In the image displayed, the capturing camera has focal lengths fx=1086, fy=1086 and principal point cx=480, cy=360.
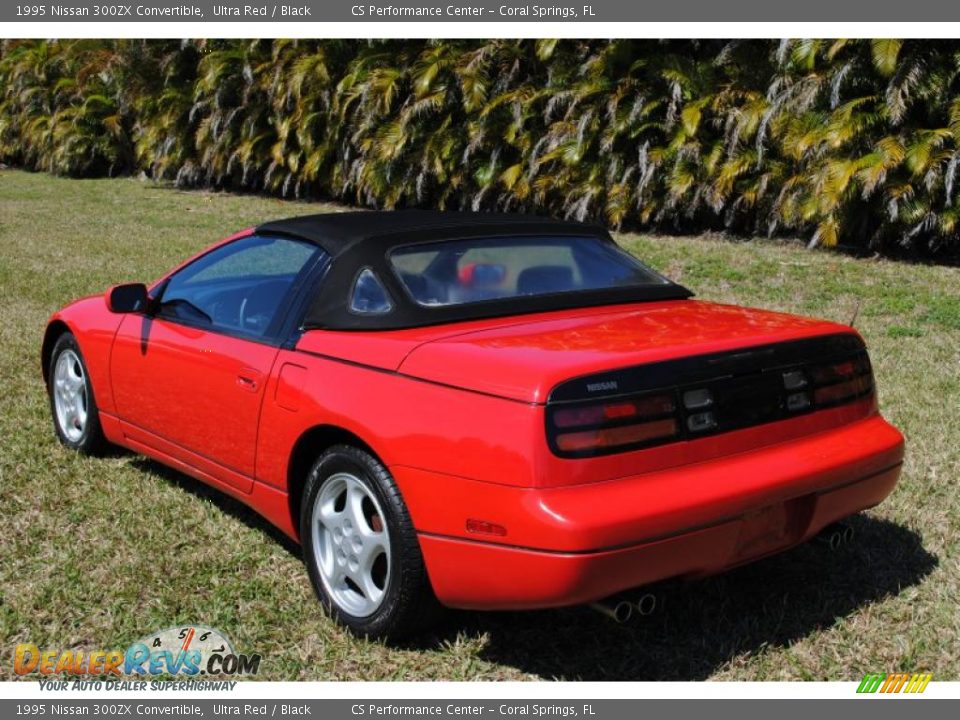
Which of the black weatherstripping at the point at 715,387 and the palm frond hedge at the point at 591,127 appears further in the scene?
the palm frond hedge at the point at 591,127

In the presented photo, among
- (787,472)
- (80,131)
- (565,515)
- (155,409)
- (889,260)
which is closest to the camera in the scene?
(565,515)

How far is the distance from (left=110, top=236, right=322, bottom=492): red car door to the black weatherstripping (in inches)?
54.6

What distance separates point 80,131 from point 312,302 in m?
23.2

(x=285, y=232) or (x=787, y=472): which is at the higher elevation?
(x=285, y=232)

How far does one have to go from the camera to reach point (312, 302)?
400cm

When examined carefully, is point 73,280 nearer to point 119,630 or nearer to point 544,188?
point 544,188

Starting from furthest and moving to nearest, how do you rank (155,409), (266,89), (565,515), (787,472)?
(266,89) < (155,409) < (787,472) < (565,515)

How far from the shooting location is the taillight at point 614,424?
302 cm

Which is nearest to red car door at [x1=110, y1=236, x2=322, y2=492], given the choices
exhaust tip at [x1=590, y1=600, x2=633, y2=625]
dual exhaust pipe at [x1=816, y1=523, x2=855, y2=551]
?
exhaust tip at [x1=590, y1=600, x2=633, y2=625]

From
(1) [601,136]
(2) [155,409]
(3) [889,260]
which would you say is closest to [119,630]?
(2) [155,409]

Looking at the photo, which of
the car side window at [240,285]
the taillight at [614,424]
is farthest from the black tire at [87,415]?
the taillight at [614,424]

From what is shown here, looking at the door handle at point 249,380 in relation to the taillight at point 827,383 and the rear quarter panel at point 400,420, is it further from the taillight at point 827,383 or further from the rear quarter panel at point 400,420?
the taillight at point 827,383

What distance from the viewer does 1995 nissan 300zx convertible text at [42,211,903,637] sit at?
304cm

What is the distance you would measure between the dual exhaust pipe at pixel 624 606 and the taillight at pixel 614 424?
1.50 feet
